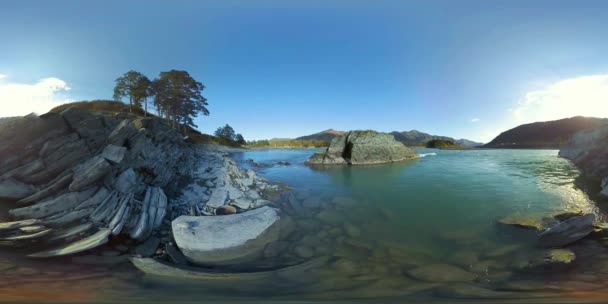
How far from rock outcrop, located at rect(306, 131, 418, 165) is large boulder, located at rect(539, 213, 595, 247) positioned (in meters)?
37.6

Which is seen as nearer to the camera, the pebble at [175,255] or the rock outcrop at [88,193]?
the pebble at [175,255]

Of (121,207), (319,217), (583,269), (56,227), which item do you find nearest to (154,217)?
(121,207)

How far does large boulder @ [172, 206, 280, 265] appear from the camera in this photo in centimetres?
823

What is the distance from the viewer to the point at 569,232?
8.33 m

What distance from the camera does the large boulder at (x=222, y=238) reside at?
8227 mm

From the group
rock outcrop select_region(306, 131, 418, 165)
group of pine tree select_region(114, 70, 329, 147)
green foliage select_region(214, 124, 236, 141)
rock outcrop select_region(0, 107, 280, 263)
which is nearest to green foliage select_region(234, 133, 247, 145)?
green foliage select_region(214, 124, 236, 141)

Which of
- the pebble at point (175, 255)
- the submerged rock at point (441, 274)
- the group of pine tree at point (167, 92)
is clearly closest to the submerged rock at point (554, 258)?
the submerged rock at point (441, 274)

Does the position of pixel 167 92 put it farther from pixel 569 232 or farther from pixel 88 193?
pixel 569 232

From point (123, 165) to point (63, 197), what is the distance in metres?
2.78

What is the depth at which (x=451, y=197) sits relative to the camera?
681 inches

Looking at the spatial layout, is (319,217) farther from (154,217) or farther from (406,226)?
(154,217)

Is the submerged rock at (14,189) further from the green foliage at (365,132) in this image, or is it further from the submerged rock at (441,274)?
the green foliage at (365,132)

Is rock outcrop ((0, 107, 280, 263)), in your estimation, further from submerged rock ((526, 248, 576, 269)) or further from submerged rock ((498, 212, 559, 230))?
submerged rock ((498, 212, 559, 230))

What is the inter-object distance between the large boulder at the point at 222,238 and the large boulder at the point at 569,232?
11.2 metres
